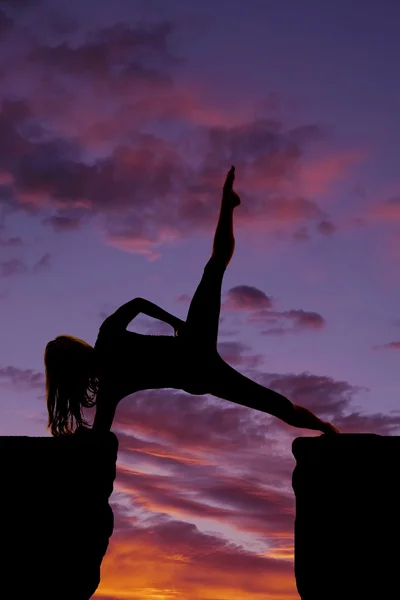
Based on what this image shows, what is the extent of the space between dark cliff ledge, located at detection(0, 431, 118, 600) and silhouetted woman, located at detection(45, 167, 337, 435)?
43 cm

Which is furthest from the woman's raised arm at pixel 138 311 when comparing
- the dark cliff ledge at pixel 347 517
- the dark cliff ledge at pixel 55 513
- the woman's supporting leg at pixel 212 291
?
the dark cliff ledge at pixel 347 517

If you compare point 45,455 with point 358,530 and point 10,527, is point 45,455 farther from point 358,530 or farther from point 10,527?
point 358,530

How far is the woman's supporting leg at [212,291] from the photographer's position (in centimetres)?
710

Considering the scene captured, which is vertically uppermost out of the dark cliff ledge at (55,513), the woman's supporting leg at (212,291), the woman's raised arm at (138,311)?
the woman's supporting leg at (212,291)

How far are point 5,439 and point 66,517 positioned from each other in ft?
2.56

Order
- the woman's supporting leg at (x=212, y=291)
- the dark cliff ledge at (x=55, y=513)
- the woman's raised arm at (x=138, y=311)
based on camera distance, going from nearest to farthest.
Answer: the dark cliff ledge at (x=55, y=513), the woman's raised arm at (x=138, y=311), the woman's supporting leg at (x=212, y=291)

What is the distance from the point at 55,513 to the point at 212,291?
2234 millimetres

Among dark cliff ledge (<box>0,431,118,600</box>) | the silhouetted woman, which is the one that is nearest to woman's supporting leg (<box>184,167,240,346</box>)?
the silhouetted woman

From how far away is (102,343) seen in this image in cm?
692

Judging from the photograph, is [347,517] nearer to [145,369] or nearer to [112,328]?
[145,369]

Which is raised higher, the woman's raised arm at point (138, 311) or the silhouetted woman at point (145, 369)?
the woman's raised arm at point (138, 311)

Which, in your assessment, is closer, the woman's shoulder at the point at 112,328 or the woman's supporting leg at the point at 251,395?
the woman's shoulder at the point at 112,328

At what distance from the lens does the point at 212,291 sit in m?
7.20

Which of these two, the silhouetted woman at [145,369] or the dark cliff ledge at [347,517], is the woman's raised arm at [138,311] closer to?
the silhouetted woman at [145,369]
